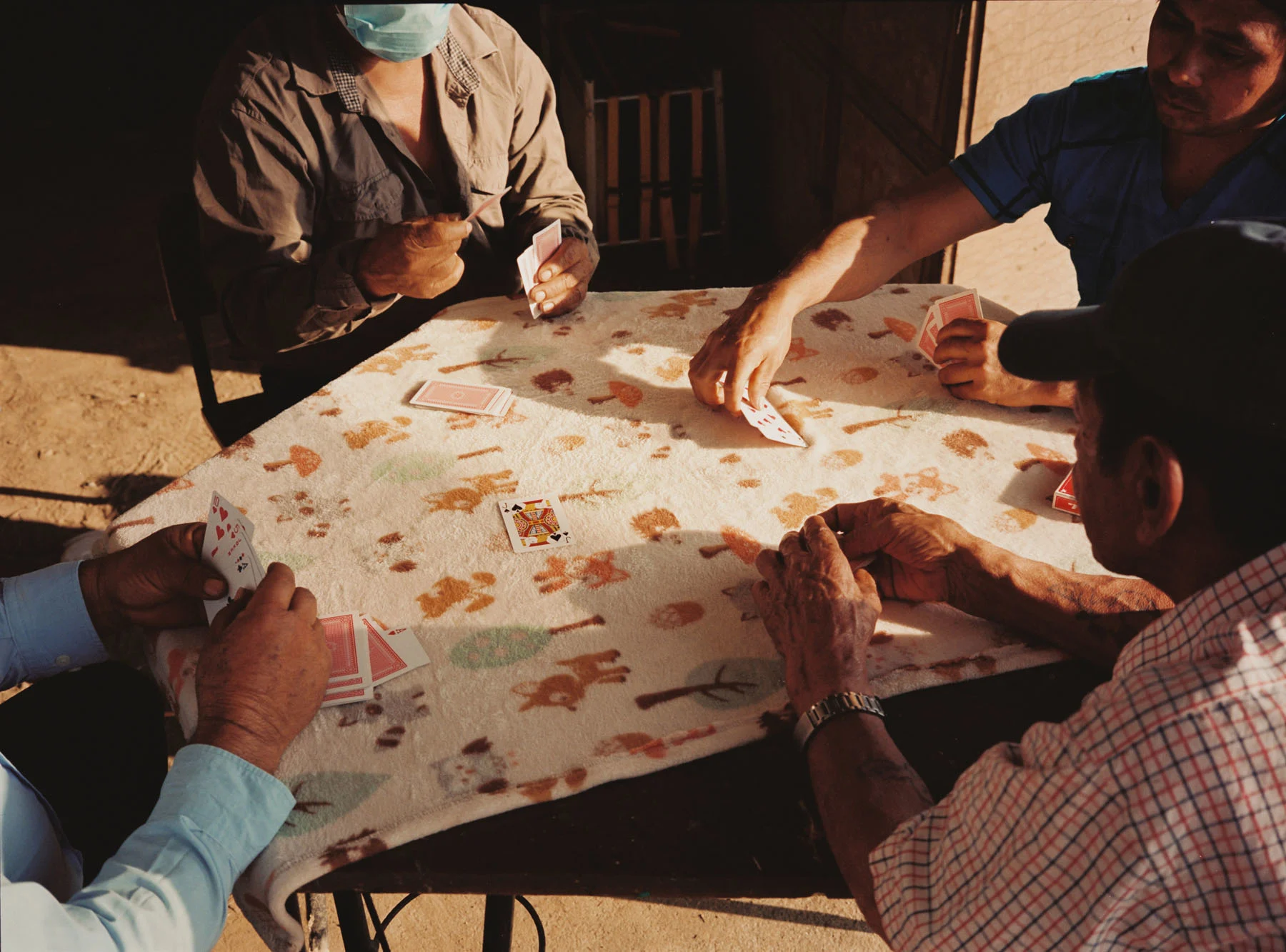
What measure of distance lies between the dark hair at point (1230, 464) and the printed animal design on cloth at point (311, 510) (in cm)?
122

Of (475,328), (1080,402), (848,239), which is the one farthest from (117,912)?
(848,239)

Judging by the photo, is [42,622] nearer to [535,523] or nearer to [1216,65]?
[535,523]

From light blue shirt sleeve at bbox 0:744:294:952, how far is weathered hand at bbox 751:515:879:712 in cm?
68

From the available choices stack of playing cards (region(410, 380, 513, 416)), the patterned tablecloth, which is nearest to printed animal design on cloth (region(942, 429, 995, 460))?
the patterned tablecloth

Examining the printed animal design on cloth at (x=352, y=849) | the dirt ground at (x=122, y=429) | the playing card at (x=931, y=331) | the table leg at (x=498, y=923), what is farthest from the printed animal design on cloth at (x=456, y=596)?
the dirt ground at (x=122, y=429)

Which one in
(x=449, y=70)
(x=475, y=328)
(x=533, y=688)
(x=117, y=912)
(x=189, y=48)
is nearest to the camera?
(x=117, y=912)

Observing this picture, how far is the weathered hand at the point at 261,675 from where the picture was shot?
1.25 meters

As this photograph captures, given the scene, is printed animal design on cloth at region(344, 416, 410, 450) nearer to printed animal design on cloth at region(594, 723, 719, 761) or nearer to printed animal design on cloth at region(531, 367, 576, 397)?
printed animal design on cloth at region(531, 367, 576, 397)

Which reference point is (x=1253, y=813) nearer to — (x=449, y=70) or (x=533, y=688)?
(x=533, y=688)

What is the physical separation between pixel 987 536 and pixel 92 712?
1.51 metres

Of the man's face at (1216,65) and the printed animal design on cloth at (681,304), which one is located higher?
the man's face at (1216,65)

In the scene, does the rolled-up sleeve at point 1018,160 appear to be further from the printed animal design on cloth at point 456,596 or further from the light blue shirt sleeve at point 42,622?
the light blue shirt sleeve at point 42,622

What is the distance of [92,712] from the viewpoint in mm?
1604

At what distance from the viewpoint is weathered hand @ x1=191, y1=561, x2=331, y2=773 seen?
1.25 m
